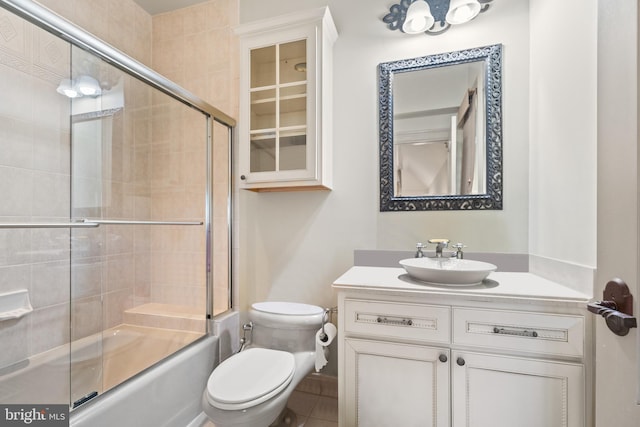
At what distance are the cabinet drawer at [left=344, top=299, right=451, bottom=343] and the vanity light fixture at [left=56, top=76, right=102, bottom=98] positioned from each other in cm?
176

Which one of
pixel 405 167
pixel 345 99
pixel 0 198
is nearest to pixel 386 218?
pixel 405 167

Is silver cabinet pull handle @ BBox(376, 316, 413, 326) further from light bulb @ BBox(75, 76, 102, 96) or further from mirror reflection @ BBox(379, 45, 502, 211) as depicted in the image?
light bulb @ BBox(75, 76, 102, 96)

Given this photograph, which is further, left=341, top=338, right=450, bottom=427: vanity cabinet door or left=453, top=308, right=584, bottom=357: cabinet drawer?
left=341, top=338, right=450, bottom=427: vanity cabinet door

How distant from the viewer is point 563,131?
1.14 metres

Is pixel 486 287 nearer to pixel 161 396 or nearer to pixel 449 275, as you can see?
pixel 449 275

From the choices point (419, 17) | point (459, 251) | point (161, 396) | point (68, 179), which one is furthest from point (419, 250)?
point (68, 179)

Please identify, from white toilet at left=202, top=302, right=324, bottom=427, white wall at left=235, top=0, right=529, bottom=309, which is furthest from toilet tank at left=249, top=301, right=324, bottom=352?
white wall at left=235, top=0, right=529, bottom=309

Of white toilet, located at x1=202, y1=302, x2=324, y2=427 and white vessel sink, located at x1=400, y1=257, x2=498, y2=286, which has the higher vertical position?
white vessel sink, located at x1=400, y1=257, x2=498, y2=286

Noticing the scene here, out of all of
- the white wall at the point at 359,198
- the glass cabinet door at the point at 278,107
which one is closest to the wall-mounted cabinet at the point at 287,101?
the glass cabinet door at the point at 278,107

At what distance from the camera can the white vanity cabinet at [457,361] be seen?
95cm

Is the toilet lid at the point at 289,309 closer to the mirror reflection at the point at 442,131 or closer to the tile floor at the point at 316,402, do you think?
the tile floor at the point at 316,402

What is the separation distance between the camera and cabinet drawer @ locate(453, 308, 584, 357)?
0.94m

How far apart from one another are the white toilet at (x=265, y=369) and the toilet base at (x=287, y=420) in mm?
286

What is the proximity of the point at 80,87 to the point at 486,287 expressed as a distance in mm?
2221
